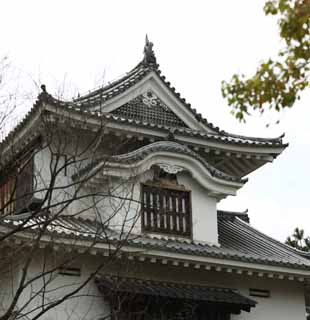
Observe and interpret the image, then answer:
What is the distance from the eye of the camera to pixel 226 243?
1662 cm

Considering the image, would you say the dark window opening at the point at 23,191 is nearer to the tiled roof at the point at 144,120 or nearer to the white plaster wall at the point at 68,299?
the tiled roof at the point at 144,120

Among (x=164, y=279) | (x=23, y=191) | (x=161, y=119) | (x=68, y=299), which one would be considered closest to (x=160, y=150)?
(x=161, y=119)

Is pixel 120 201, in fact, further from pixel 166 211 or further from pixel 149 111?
pixel 149 111

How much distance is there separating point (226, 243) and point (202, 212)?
0.96 m

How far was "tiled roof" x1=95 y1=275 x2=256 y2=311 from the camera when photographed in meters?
14.0

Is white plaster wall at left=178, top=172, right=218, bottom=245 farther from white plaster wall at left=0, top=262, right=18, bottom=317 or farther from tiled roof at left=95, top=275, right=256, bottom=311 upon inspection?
white plaster wall at left=0, top=262, right=18, bottom=317

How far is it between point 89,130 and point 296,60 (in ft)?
34.0

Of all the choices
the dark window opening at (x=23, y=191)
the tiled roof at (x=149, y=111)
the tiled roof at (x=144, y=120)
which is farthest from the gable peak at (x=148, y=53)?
the dark window opening at (x=23, y=191)

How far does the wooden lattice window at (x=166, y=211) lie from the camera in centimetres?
1551

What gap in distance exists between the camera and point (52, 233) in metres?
12.4

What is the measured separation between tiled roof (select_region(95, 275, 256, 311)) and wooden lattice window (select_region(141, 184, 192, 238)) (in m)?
1.24

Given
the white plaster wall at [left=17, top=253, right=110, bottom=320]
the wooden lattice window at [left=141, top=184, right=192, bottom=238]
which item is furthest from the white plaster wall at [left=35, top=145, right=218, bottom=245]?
the white plaster wall at [left=17, top=253, right=110, bottom=320]

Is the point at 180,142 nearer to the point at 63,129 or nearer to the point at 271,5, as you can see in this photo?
the point at 63,129

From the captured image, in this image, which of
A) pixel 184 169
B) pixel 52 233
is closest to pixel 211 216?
pixel 184 169
